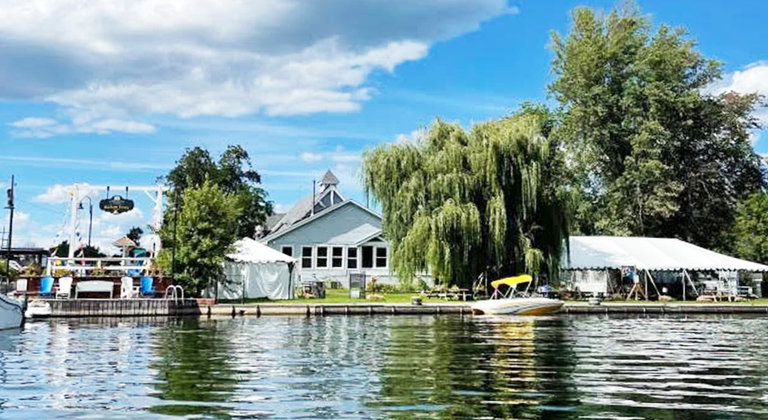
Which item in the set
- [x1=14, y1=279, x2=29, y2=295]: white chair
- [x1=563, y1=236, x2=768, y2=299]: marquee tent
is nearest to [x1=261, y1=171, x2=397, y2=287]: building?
[x1=563, y1=236, x2=768, y2=299]: marquee tent

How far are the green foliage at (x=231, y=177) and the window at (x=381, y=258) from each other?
2081 cm

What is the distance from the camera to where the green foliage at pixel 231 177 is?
75.2 metres

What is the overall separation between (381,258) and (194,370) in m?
38.7

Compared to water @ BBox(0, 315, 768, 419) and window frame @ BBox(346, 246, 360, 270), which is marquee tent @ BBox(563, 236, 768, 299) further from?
water @ BBox(0, 315, 768, 419)

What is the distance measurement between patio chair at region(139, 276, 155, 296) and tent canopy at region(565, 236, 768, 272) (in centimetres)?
2328

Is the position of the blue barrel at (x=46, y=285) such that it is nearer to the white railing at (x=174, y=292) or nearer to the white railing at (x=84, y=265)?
the white railing at (x=84, y=265)

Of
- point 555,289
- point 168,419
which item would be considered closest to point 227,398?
point 168,419

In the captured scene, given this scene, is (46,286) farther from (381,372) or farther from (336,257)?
(381,372)

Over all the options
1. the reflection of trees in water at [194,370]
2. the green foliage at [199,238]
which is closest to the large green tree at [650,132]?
the green foliage at [199,238]

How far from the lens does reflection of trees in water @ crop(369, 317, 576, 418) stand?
472 inches

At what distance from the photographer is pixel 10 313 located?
1085 inches

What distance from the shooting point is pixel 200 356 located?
62.8 feet

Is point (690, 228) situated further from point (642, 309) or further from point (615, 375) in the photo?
point (615, 375)

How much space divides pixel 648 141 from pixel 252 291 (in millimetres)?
29439
